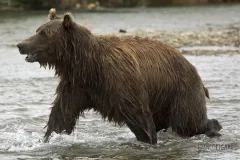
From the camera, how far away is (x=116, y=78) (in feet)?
26.7

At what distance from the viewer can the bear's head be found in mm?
7938

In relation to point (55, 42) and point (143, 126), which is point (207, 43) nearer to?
point (143, 126)

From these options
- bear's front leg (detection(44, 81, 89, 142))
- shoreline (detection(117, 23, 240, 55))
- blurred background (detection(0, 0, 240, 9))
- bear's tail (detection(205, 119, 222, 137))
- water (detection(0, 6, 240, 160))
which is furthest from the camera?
blurred background (detection(0, 0, 240, 9))

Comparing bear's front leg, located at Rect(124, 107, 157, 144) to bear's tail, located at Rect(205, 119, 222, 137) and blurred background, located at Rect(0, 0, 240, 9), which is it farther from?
blurred background, located at Rect(0, 0, 240, 9)

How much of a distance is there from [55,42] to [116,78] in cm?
86

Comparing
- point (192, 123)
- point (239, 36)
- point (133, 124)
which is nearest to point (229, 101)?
point (192, 123)

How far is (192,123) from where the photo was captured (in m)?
8.96

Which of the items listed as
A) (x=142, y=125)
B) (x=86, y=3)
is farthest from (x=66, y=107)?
(x=86, y=3)

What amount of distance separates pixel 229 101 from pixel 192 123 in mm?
3525

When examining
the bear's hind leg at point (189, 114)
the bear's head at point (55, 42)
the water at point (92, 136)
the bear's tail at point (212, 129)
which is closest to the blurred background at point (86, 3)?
the water at point (92, 136)

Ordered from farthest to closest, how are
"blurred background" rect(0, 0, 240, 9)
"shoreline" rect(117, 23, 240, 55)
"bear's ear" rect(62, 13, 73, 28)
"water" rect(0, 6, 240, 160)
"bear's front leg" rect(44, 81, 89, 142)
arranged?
"blurred background" rect(0, 0, 240, 9), "shoreline" rect(117, 23, 240, 55), "water" rect(0, 6, 240, 160), "bear's front leg" rect(44, 81, 89, 142), "bear's ear" rect(62, 13, 73, 28)

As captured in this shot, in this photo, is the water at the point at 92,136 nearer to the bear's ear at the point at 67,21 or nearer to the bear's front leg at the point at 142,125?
the bear's front leg at the point at 142,125

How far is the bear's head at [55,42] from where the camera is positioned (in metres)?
7.94

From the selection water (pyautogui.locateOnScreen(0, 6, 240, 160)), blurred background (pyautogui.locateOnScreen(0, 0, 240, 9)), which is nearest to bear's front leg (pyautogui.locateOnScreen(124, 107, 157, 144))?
water (pyautogui.locateOnScreen(0, 6, 240, 160))
